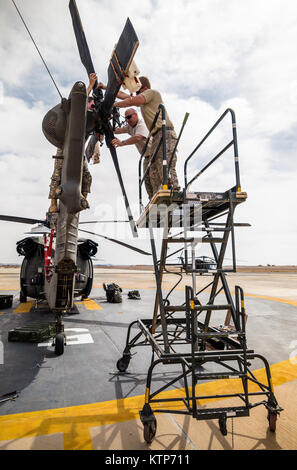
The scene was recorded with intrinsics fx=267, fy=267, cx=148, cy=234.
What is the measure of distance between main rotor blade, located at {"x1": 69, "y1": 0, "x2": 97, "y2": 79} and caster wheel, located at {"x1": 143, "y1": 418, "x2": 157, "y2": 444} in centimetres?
1107

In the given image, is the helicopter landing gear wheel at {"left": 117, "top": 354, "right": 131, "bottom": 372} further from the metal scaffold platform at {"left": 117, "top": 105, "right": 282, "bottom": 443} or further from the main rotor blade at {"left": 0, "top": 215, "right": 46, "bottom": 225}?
the main rotor blade at {"left": 0, "top": 215, "right": 46, "bottom": 225}

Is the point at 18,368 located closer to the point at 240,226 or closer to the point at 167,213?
the point at 167,213

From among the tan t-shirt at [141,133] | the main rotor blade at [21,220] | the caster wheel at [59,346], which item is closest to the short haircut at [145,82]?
the tan t-shirt at [141,133]

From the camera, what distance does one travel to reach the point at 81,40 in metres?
9.78

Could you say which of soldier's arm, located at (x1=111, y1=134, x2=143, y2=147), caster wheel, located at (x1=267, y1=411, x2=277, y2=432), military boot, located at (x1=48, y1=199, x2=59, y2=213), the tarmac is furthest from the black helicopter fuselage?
caster wheel, located at (x1=267, y1=411, x2=277, y2=432)

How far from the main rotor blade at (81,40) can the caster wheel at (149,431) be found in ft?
36.3

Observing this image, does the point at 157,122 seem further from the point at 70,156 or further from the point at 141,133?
the point at 70,156

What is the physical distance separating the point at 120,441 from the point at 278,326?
7.64 m

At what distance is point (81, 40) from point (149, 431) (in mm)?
11796

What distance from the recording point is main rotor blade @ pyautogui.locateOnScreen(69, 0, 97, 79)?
30.3 feet

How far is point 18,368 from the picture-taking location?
542cm

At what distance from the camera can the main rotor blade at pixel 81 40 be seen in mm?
9248

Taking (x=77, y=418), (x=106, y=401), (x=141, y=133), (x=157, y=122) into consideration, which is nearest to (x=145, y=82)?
(x=141, y=133)
